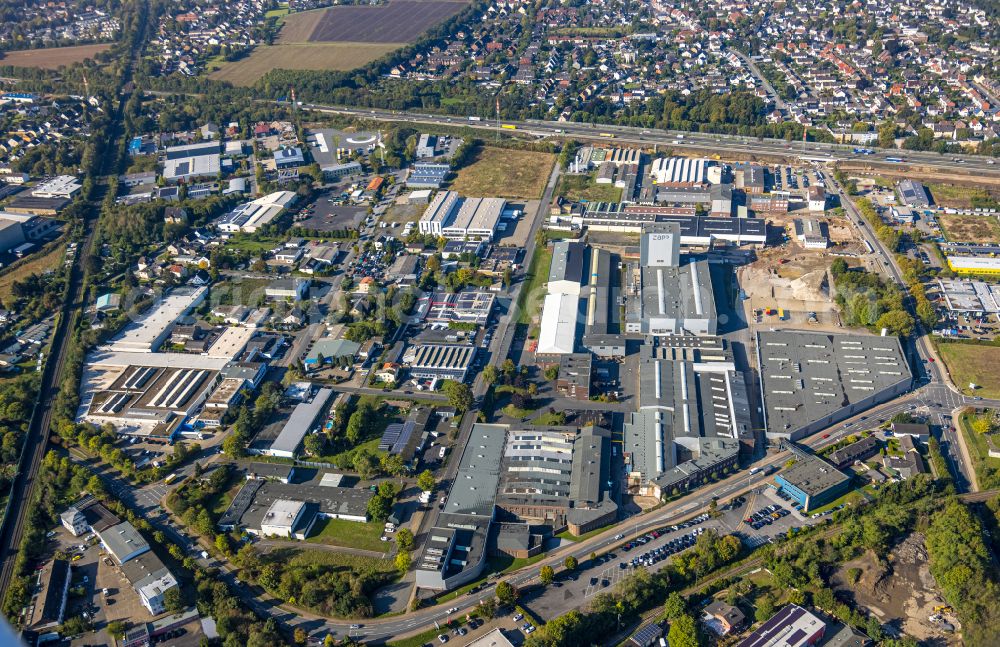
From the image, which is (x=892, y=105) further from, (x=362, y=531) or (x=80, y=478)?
(x=80, y=478)

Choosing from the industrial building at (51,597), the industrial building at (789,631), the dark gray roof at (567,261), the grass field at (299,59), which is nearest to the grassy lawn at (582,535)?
the industrial building at (789,631)

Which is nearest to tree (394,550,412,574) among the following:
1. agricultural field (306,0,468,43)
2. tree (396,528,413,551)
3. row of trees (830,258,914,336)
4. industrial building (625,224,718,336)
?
tree (396,528,413,551)

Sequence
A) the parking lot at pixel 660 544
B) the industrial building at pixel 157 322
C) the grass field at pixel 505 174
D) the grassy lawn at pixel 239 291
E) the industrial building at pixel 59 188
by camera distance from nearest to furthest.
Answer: the parking lot at pixel 660 544, the industrial building at pixel 157 322, the grassy lawn at pixel 239 291, the industrial building at pixel 59 188, the grass field at pixel 505 174

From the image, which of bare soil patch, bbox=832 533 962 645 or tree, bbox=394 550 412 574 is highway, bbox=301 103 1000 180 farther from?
tree, bbox=394 550 412 574

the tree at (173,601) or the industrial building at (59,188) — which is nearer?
the tree at (173,601)

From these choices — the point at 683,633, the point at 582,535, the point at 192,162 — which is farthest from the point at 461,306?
the point at 192,162

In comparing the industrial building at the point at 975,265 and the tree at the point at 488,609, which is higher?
the industrial building at the point at 975,265

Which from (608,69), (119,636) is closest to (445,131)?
(608,69)

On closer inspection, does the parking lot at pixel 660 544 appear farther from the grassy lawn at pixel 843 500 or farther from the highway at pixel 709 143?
the highway at pixel 709 143

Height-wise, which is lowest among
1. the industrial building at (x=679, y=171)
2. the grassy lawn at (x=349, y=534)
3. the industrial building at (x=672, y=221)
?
the grassy lawn at (x=349, y=534)
